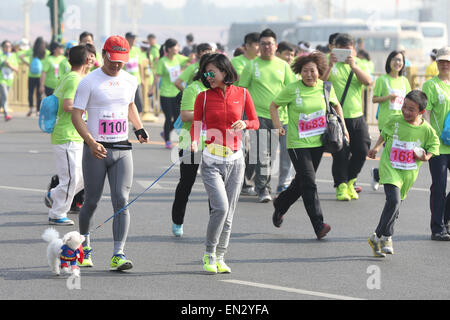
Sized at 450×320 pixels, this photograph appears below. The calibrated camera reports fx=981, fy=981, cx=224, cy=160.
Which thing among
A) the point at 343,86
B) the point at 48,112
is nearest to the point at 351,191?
the point at 343,86

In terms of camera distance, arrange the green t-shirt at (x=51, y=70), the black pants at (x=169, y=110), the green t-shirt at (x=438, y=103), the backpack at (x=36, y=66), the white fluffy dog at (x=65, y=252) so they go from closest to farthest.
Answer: the white fluffy dog at (x=65, y=252) → the green t-shirt at (x=438, y=103) → the black pants at (x=169, y=110) → the green t-shirt at (x=51, y=70) → the backpack at (x=36, y=66)

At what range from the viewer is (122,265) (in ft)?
24.5

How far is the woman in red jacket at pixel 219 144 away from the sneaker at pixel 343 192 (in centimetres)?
435

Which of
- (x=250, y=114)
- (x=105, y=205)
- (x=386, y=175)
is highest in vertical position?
(x=250, y=114)

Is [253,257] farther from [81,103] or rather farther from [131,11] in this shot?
[131,11]

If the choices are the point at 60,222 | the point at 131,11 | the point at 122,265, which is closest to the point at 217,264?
the point at 122,265

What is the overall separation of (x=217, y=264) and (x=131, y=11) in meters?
131

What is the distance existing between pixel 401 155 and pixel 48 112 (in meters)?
3.46

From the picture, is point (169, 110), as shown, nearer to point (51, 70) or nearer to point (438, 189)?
point (51, 70)

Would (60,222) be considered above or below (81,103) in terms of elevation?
below

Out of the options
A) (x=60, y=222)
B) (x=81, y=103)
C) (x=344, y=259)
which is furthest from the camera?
(x=60, y=222)

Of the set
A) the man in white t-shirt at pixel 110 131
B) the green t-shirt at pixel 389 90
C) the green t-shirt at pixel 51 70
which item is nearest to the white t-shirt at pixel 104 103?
the man in white t-shirt at pixel 110 131

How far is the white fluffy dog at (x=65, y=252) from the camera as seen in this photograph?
24.0ft

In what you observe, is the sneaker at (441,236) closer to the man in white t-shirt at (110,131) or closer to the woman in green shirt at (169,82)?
the man in white t-shirt at (110,131)
